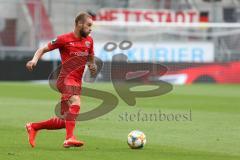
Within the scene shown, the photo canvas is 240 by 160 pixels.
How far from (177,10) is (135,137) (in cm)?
3072

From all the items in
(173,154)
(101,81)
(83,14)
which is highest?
(83,14)

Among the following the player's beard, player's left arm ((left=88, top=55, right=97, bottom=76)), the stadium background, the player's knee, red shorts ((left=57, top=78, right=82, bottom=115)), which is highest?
the player's beard

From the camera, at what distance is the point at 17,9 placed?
37531 mm

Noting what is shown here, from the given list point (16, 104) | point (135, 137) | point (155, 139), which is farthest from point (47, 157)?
point (16, 104)

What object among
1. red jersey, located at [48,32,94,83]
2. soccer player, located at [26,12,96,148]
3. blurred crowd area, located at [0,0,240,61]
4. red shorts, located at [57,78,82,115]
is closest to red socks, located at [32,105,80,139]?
soccer player, located at [26,12,96,148]

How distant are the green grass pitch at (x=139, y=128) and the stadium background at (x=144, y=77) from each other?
14 millimetres

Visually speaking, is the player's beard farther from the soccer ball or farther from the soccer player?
the soccer ball

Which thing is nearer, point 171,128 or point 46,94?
point 171,128

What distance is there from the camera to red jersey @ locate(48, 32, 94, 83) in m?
10.5

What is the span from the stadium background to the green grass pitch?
1 cm

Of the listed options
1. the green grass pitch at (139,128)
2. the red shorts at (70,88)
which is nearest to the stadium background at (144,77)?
the green grass pitch at (139,128)

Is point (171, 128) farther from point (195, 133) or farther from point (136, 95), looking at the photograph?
point (136, 95)

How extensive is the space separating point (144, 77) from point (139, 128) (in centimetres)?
1800

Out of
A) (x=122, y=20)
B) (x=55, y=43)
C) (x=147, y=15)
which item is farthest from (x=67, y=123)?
(x=147, y=15)
